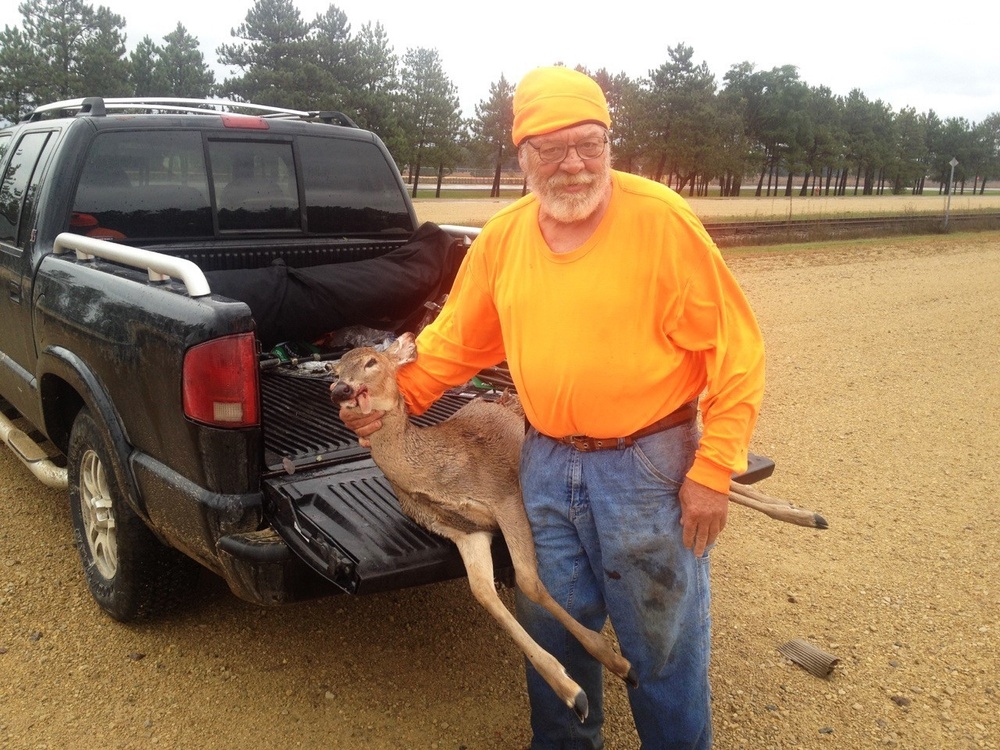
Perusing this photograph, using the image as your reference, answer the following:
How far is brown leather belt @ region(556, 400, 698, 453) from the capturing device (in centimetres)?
255

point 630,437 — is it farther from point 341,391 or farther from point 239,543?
point 239,543

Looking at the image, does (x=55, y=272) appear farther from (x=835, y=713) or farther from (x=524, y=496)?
(x=835, y=713)

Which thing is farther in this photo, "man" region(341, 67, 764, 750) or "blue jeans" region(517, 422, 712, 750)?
"blue jeans" region(517, 422, 712, 750)

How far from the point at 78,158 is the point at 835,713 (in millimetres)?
4354

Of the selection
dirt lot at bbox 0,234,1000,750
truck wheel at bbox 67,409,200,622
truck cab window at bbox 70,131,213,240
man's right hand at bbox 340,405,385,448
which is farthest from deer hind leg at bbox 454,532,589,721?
truck cab window at bbox 70,131,213,240

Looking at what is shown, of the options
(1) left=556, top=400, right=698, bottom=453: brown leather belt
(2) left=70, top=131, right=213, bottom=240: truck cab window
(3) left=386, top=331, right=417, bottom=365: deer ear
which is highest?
(2) left=70, top=131, right=213, bottom=240: truck cab window

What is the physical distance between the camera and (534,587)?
9.04 feet

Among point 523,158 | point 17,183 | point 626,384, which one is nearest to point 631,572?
point 626,384

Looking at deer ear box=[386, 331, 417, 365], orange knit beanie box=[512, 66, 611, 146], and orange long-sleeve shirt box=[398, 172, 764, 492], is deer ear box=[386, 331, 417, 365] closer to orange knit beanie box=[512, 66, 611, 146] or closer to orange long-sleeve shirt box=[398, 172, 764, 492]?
orange long-sleeve shirt box=[398, 172, 764, 492]

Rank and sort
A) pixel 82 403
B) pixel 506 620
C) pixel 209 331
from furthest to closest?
1. pixel 82 403
2. pixel 209 331
3. pixel 506 620

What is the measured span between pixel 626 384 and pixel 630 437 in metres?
0.18

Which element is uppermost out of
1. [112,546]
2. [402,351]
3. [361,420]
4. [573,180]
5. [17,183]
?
[573,180]

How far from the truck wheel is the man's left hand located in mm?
2312

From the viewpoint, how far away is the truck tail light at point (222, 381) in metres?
2.88
